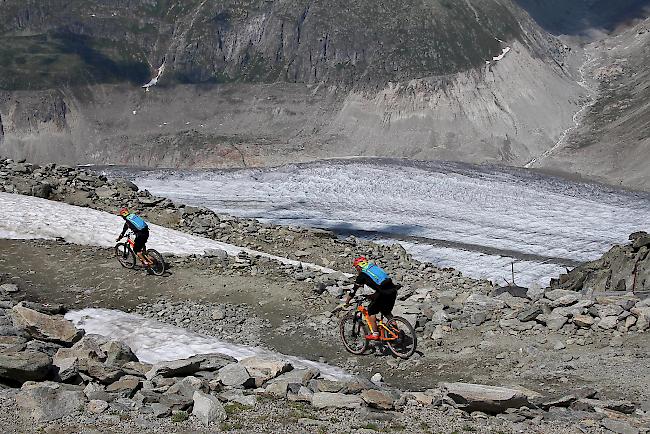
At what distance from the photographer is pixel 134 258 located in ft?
77.9

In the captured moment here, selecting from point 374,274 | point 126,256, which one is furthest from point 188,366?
point 126,256

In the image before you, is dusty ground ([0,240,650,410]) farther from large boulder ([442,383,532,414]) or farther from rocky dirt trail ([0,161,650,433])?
large boulder ([442,383,532,414])

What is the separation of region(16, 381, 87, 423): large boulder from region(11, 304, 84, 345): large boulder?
14.3 feet

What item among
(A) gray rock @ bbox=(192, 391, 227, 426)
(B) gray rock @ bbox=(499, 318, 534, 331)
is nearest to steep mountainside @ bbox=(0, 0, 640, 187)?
(B) gray rock @ bbox=(499, 318, 534, 331)

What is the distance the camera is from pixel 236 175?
73812 mm

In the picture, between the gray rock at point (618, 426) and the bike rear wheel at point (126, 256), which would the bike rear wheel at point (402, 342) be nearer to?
the gray rock at point (618, 426)

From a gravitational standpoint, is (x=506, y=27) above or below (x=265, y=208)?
above

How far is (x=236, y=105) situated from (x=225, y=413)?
299ft

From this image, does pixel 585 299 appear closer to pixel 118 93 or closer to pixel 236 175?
pixel 236 175

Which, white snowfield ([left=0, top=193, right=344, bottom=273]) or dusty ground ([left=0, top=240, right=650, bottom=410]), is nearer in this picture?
dusty ground ([left=0, top=240, right=650, bottom=410])

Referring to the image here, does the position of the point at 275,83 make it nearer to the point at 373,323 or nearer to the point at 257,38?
the point at 257,38

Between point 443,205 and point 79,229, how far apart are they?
37.6 m

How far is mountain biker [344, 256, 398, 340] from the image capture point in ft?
53.6

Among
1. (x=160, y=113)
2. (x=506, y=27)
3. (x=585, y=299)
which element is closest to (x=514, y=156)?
(x=506, y=27)
